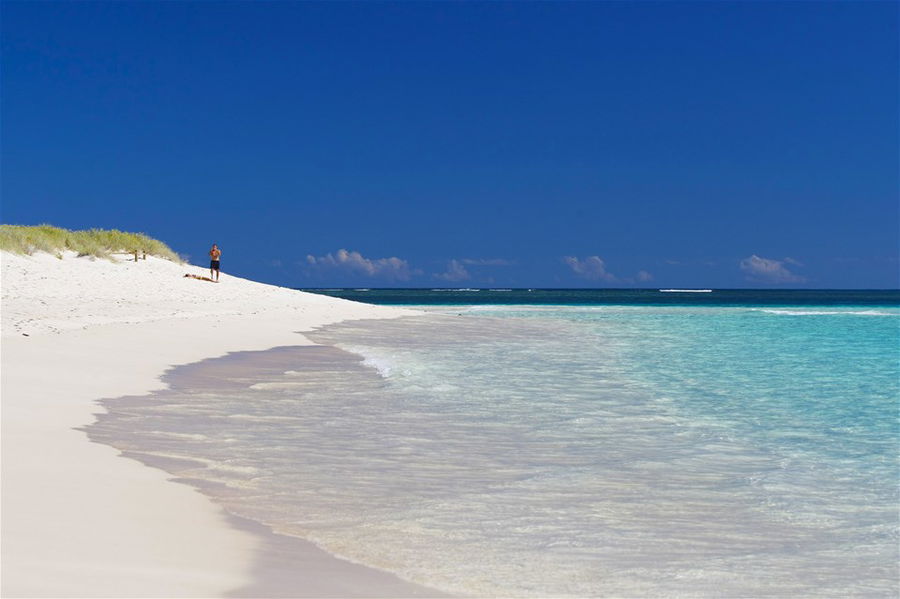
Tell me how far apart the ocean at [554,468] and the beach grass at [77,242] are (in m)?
22.1

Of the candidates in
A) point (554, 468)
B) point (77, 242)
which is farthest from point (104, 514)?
point (77, 242)

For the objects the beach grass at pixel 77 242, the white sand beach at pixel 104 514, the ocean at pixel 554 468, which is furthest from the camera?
the beach grass at pixel 77 242

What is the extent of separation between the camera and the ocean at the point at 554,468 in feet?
17.2

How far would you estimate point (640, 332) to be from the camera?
3183cm

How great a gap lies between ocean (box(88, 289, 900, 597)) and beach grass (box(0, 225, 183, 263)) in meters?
22.1

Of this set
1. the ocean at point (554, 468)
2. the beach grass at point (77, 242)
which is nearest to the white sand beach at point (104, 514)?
the ocean at point (554, 468)

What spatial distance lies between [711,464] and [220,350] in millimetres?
12826

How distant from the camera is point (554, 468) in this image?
7.90m

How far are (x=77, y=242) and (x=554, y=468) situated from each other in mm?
37114

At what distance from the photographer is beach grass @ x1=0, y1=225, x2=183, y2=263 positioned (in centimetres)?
3391

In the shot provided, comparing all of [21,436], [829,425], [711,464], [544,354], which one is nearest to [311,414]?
[21,436]

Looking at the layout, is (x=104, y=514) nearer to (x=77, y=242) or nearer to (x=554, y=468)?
(x=554, y=468)

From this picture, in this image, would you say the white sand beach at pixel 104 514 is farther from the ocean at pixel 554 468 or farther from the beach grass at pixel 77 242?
the beach grass at pixel 77 242

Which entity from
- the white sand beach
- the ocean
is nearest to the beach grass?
the white sand beach
